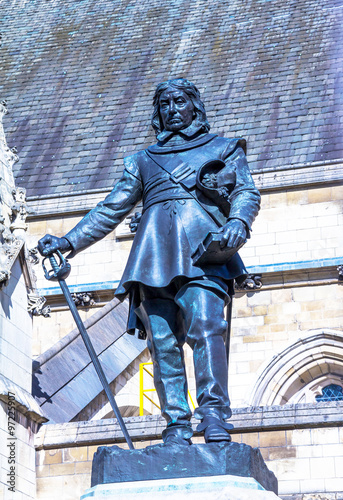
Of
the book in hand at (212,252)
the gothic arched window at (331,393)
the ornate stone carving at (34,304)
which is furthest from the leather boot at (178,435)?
the gothic arched window at (331,393)

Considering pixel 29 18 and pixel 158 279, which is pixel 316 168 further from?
pixel 158 279

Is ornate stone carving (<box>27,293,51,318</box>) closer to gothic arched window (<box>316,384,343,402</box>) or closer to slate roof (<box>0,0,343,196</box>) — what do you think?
gothic arched window (<box>316,384,343,402</box>)

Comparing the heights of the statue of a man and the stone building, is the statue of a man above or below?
below

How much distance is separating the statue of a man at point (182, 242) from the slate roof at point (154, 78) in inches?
439

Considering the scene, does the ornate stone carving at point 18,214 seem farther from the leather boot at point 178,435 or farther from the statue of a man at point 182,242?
the leather boot at point 178,435

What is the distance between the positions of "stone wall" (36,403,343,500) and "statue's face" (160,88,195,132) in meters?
4.10

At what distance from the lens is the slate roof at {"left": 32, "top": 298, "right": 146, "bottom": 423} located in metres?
11.8

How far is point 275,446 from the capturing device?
9.31 m

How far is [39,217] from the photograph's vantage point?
1814cm

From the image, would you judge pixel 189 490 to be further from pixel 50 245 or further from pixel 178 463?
pixel 50 245

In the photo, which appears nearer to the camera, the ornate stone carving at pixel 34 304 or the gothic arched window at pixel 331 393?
the ornate stone carving at pixel 34 304

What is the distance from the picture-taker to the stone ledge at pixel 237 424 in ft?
30.5

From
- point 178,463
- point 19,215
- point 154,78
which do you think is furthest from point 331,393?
point 178,463

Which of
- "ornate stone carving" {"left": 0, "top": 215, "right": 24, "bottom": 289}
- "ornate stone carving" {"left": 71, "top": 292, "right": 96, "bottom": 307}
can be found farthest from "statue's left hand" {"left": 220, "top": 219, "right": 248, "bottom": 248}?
"ornate stone carving" {"left": 71, "top": 292, "right": 96, "bottom": 307}
